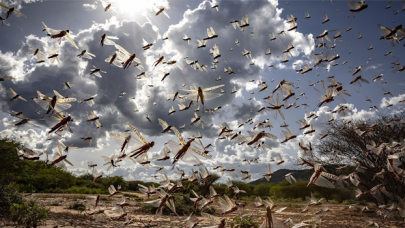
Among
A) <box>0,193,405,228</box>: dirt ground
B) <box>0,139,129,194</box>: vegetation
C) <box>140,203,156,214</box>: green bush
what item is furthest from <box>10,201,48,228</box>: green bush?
<box>0,139,129,194</box>: vegetation

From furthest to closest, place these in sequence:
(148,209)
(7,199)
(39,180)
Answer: (39,180) < (148,209) < (7,199)

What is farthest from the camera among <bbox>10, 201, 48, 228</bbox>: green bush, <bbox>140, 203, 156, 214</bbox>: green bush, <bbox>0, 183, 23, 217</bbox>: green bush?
<bbox>140, 203, 156, 214</bbox>: green bush

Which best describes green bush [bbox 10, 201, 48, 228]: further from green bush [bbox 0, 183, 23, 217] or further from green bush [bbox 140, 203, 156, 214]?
green bush [bbox 140, 203, 156, 214]

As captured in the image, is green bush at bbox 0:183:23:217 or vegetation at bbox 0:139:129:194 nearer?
green bush at bbox 0:183:23:217

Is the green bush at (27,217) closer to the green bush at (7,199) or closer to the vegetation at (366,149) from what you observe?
the green bush at (7,199)

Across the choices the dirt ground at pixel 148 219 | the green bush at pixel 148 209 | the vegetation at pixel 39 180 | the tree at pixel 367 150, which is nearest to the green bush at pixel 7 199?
the dirt ground at pixel 148 219

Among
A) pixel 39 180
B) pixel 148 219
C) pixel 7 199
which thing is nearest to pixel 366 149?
pixel 148 219

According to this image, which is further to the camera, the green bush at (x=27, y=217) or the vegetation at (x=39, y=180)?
the vegetation at (x=39, y=180)

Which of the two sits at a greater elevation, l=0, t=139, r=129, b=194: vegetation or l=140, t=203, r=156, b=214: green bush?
l=0, t=139, r=129, b=194: vegetation

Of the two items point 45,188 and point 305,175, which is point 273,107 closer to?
point 305,175

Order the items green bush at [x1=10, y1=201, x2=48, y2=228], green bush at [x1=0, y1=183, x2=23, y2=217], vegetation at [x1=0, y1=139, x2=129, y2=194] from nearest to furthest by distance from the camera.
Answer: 1. green bush at [x1=10, y1=201, x2=48, y2=228]
2. green bush at [x1=0, y1=183, x2=23, y2=217]
3. vegetation at [x1=0, y1=139, x2=129, y2=194]

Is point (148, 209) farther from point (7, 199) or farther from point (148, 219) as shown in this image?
point (7, 199)

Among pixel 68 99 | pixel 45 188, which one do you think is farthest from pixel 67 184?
pixel 68 99
